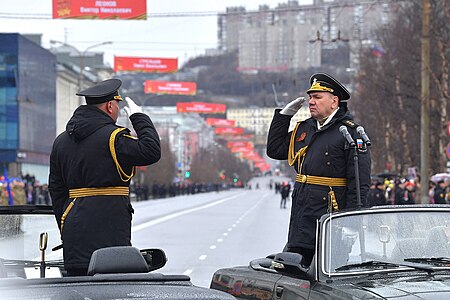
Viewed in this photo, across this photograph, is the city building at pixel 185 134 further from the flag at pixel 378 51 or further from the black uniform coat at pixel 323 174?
the black uniform coat at pixel 323 174

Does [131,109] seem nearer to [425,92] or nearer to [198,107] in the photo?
[425,92]

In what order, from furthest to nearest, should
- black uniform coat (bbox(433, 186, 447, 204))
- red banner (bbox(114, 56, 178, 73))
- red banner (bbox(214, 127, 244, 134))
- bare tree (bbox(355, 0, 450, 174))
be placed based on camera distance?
red banner (bbox(214, 127, 244, 134)), red banner (bbox(114, 56, 178, 73)), bare tree (bbox(355, 0, 450, 174)), black uniform coat (bbox(433, 186, 447, 204))

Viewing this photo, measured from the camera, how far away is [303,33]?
71.5 metres

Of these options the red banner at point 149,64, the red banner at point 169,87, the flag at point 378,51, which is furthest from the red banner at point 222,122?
the red banner at point 149,64

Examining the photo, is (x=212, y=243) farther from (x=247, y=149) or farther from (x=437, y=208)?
(x=247, y=149)

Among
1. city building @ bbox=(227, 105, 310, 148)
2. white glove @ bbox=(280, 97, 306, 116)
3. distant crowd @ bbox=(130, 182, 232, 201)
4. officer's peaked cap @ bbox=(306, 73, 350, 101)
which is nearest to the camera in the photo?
officer's peaked cap @ bbox=(306, 73, 350, 101)

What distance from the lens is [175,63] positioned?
53062 mm

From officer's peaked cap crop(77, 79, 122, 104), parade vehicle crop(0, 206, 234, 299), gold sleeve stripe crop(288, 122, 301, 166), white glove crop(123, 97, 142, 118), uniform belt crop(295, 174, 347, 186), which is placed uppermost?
officer's peaked cap crop(77, 79, 122, 104)

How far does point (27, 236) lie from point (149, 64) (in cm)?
4577

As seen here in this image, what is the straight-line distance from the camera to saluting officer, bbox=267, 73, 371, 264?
340 inches

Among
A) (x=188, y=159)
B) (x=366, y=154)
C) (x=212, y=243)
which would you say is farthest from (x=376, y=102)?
(x=188, y=159)

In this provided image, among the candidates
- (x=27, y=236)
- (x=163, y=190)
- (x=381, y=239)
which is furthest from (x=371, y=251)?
(x=163, y=190)

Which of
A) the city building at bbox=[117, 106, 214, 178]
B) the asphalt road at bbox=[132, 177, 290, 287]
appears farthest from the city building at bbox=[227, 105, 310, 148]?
the asphalt road at bbox=[132, 177, 290, 287]

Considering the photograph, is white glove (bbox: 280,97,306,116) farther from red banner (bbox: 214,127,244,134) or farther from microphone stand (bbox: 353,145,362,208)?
red banner (bbox: 214,127,244,134)
